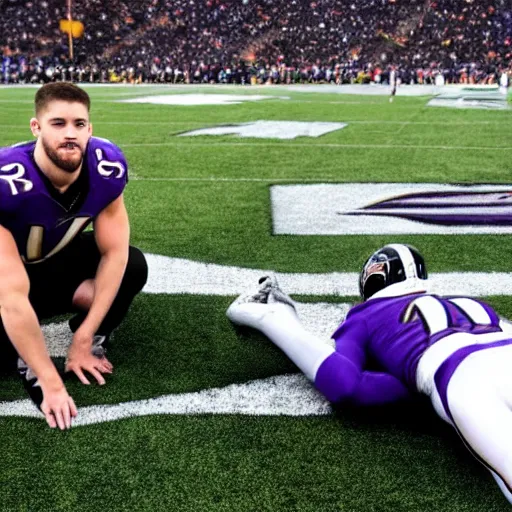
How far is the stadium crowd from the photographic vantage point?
3522cm

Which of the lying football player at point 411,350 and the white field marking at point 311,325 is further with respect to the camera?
the white field marking at point 311,325

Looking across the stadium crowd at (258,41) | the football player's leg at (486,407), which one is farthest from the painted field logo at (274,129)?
the stadium crowd at (258,41)

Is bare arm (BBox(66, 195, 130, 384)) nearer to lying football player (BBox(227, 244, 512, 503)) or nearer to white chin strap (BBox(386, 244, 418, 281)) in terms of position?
lying football player (BBox(227, 244, 512, 503))

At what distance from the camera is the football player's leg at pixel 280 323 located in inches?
100

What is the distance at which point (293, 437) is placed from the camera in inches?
88.3

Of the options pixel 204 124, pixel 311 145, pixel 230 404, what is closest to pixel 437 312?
pixel 230 404

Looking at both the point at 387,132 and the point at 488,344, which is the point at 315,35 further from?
the point at 488,344

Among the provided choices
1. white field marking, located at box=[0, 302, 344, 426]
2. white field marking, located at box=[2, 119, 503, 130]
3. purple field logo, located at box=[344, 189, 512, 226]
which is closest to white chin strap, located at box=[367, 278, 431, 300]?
white field marking, located at box=[0, 302, 344, 426]

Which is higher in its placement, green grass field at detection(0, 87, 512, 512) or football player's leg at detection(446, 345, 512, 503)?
football player's leg at detection(446, 345, 512, 503)

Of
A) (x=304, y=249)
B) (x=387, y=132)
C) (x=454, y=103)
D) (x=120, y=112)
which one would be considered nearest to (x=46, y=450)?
(x=304, y=249)

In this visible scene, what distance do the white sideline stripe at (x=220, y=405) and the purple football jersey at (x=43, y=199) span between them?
535 mm

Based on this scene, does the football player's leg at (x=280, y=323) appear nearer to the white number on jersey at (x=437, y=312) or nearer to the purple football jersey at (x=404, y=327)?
the purple football jersey at (x=404, y=327)

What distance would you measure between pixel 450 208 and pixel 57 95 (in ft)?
11.1

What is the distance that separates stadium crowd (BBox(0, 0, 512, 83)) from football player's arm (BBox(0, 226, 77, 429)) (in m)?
31.8
